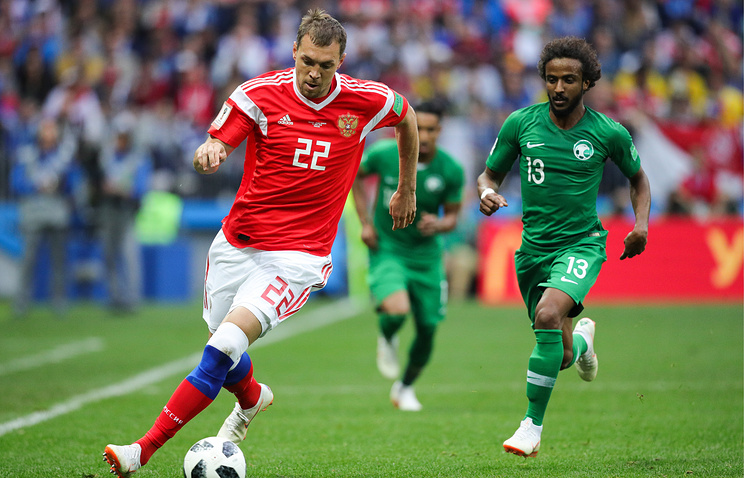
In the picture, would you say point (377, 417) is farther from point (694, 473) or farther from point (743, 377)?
point (743, 377)

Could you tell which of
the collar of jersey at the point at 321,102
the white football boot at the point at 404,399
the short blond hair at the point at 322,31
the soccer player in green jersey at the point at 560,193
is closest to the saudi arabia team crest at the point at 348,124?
the collar of jersey at the point at 321,102

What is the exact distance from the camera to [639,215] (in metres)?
5.84

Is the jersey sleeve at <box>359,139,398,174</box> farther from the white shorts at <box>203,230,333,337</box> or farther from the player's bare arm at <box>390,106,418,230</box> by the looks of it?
the white shorts at <box>203,230,333,337</box>

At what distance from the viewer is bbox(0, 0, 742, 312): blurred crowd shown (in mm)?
17297

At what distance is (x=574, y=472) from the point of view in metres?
5.28

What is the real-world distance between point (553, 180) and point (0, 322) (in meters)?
10.8

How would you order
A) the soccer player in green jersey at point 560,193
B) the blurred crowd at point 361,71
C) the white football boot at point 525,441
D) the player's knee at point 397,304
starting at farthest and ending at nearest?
the blurred crowd at point 361,71, the player's knee at point 397,304, the soccer player in green jersey at point 560,193, the white football boot at point 525,441

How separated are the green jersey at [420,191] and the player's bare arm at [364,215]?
0.53 feet

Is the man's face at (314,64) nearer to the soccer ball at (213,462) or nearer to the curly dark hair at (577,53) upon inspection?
the curly dark hair at (577,53)

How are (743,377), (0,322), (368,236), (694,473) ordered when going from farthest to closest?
1. (0,322)
2. (743,377)
3. (368,236)
4. (694,473)

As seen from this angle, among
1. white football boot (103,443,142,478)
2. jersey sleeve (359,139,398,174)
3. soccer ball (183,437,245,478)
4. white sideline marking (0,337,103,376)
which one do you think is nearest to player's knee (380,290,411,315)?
jersey sleeve (359,139,398,174)

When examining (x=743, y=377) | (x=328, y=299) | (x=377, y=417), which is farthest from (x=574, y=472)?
Answer: (x=328, y=299)

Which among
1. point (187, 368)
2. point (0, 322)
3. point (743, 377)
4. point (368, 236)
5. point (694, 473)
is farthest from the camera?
point (0, 322)

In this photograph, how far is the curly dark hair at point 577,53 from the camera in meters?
5.74
